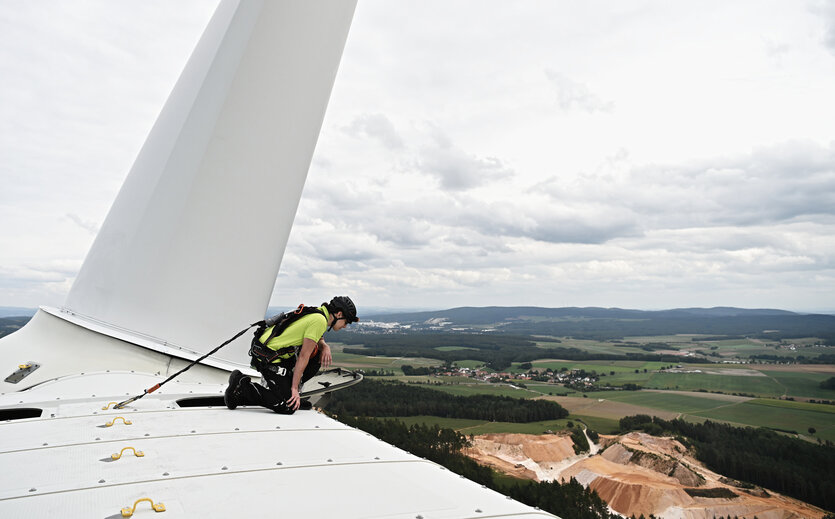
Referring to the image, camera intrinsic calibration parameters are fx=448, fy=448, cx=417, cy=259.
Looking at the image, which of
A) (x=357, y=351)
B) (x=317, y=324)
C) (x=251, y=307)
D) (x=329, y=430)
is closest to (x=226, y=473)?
(x=329, y=430)

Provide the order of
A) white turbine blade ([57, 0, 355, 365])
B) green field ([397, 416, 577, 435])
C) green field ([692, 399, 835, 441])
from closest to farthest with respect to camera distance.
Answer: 1. white turbine blade ([57, 0, 355, 365])
2. green field ([692, 399, 835, 441])
3. green field ([397, 416, 577, 435])

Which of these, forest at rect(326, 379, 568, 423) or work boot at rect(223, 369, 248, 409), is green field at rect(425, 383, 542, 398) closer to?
forest at rect(326, 379, 568, 423)

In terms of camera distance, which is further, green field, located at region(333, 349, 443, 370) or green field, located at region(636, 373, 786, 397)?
green field, located at region(333, 349, 443, 370)

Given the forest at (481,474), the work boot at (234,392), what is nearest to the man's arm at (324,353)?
the work boot at (234,392)

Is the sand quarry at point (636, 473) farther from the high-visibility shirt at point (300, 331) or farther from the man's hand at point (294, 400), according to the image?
the high-visibility shirt at point (300, 331)

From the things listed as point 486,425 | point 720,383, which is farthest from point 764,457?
point 720,383

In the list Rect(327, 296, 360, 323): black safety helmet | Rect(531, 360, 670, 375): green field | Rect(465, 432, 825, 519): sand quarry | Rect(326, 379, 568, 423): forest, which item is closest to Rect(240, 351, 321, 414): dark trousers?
Rect(327, 296, 360, 323): black safety helmet

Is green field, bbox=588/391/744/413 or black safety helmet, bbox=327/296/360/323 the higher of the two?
black safety helmet, bbox=327/296/360/323

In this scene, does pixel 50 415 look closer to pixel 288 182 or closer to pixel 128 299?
pixel 128 299
